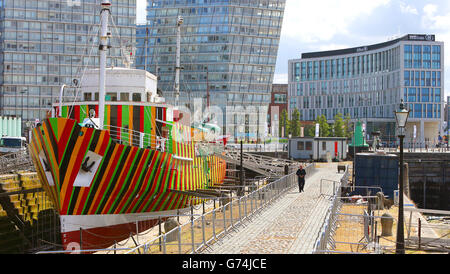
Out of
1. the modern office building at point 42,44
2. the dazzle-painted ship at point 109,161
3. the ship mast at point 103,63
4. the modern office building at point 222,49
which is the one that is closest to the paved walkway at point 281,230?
the dazzle-painted ship at point 109,161

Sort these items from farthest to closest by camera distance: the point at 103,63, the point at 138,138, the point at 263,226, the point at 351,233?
the point at 138,138, the point at 103,63, the point at 263,226, the point at 351,233

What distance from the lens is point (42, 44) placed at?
9231 centimetres

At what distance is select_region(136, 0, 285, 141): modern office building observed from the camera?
100375 mm

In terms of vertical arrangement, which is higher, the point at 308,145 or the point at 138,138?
the point at 138,138

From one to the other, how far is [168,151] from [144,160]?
316 centimetres

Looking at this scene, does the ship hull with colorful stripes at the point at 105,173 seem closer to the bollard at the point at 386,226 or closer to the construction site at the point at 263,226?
the construction site at the point at 263,226

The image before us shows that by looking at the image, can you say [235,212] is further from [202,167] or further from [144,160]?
[202,167]

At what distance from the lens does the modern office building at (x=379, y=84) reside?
110m

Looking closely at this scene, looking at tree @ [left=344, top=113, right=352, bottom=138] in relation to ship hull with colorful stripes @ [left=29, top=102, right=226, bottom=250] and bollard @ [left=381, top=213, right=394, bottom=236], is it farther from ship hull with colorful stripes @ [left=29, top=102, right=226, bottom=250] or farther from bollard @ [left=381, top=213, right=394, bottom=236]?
bollard @ [left=381, top=213, right=394, bottom=236]

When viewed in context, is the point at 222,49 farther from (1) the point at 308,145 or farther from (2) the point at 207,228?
(2) the point at 207,228

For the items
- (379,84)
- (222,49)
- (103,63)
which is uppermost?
(222,49)

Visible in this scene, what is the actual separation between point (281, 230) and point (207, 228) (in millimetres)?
3153

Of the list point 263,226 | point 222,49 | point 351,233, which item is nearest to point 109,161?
point 263,226

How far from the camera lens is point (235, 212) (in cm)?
1803
